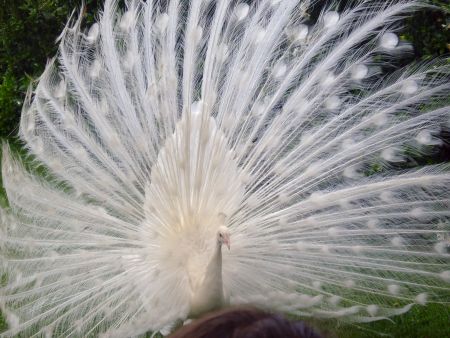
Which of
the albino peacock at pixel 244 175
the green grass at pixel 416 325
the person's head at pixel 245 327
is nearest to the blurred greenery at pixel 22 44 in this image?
the albino peacock at pixel 244 175

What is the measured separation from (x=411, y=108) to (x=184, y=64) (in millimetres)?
990

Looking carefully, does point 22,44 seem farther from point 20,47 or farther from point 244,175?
point 244,175

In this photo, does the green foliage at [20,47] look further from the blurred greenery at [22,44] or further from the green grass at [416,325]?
the green grass at [416,325]

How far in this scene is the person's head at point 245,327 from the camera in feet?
4.03

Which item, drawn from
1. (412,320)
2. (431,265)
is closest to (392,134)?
(431,265)

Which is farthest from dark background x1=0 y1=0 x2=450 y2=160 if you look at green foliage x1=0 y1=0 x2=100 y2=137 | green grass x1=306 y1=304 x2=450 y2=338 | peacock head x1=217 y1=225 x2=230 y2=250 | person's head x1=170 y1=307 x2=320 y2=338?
person's head x1=170 y1=307 x2=320 y2=338

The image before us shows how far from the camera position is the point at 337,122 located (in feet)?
11.9

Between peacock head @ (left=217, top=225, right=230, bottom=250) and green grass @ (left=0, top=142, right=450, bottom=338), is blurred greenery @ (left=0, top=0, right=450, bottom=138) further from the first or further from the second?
peacock head @ (left=217, top=225, right=230, bottom=250)

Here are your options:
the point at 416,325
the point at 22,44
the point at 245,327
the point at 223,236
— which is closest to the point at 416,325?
the point at 416,325

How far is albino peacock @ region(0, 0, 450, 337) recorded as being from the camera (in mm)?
3520

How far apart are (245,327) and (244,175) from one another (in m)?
2.34

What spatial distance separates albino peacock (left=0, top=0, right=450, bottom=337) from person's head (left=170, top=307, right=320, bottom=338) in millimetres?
2167

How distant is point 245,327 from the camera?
1.24 metres

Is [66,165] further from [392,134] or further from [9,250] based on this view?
[392,134]
